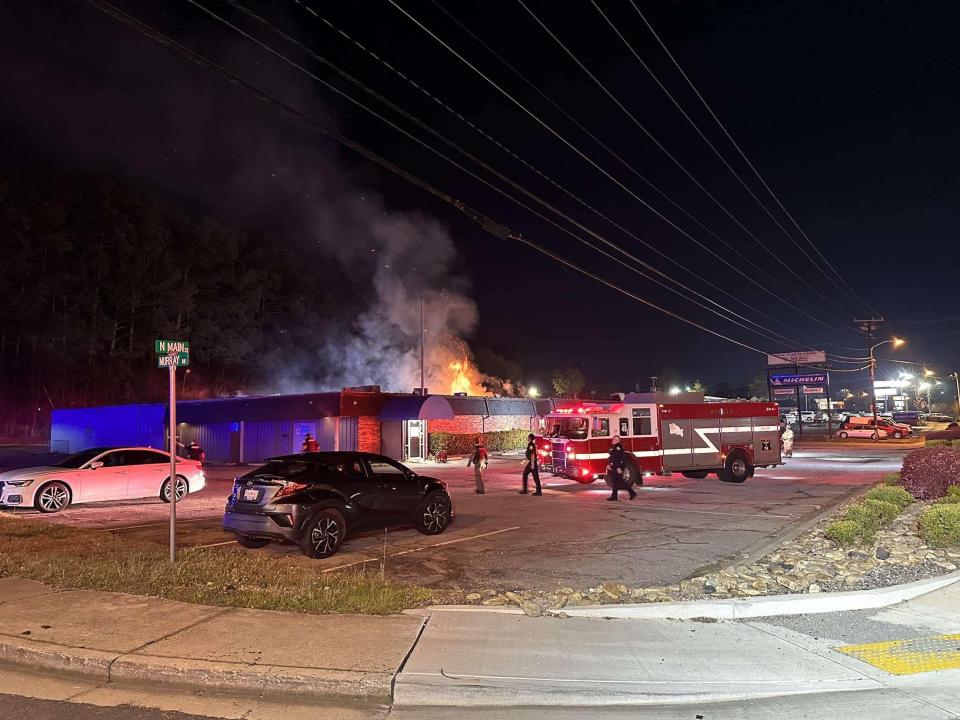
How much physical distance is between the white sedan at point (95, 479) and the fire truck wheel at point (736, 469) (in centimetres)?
1535

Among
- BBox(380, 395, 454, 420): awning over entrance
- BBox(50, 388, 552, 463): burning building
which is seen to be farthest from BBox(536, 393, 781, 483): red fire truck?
BBox(50, 388, 552, 463): burning building

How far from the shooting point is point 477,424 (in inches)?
1366

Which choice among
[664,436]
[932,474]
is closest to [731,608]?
[932,474]

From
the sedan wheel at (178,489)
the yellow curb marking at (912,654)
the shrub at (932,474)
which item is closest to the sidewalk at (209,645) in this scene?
the yellow curb marking at (912,654)

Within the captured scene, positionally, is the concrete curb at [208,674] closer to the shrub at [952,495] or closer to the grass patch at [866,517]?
the grass patch at [866,517]

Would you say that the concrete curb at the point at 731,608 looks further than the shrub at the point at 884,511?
No

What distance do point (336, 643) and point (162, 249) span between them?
43.4m

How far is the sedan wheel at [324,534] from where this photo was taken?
8945 mm

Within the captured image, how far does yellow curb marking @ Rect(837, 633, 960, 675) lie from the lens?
16.1ft

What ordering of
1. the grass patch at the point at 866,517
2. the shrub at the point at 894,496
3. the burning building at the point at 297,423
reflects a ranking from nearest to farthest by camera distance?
the grass patch at the point at 866,517 → the shrub at the point at 894,496 → the burning building at the point at 297,423

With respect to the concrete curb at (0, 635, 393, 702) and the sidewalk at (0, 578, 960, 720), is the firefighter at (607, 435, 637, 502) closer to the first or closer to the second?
the sidewalk at (0, 578, 960, 720)

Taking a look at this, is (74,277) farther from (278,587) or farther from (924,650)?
(924,650)

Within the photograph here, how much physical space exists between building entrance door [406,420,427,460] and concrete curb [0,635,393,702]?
2544cm

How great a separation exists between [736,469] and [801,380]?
47712mm
